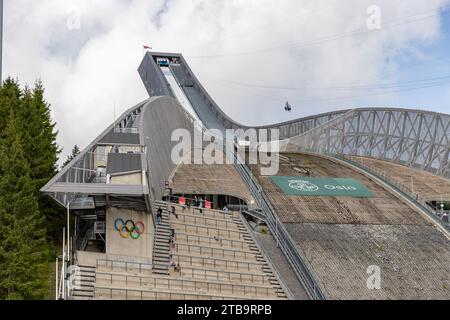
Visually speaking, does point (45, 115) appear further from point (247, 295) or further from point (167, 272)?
point (247, 295)

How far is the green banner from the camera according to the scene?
4731 cm

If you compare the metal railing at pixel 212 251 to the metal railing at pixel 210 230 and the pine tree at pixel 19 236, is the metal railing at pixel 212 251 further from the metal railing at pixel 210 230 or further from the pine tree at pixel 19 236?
the pine tree at pixel 19 236

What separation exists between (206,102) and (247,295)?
6562 cm

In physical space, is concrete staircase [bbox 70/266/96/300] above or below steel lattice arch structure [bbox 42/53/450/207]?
below

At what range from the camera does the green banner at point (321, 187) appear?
155 ft

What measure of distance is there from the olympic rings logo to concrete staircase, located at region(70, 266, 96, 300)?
2.25 meters

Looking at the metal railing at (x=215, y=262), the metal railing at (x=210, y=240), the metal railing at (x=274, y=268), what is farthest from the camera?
the metal railing at (x=210, y=240)

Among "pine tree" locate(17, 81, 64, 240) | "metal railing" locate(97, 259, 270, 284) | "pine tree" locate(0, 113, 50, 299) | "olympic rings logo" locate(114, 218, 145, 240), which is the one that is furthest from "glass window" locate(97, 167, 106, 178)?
"metal railing" locate(97, 259, 270, 284)

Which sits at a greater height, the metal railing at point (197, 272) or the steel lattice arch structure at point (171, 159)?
the steel lattice arch structure at point (171, 159)

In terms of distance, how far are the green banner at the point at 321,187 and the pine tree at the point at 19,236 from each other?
2270 centimetres

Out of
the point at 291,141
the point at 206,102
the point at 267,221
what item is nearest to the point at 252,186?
the point at 267,221

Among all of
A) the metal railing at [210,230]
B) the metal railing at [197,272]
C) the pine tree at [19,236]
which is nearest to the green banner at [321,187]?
the metal railing at [210,230]

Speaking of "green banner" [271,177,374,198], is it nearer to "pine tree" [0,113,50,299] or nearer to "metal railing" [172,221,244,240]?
"metal railing" [172,221,244,240]

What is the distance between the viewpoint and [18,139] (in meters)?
28.4
